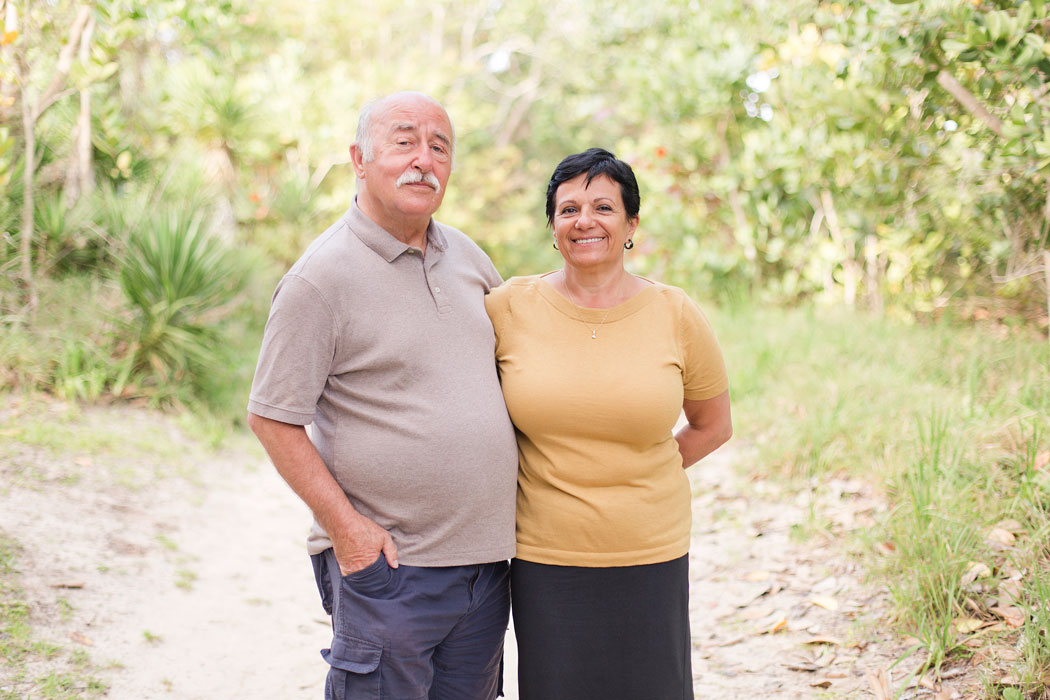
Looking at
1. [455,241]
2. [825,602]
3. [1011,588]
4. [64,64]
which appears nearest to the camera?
[455,241]

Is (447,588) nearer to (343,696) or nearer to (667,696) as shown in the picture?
(343,696)

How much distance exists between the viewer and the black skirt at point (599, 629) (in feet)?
8.77

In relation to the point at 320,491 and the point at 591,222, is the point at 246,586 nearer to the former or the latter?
the point at 320,491

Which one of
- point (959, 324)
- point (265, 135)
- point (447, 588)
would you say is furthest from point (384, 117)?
point (265, 135)

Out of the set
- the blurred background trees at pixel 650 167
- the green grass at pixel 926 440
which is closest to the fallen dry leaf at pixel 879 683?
the green grass at pixel 926 440

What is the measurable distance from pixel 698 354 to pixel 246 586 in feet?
11.5

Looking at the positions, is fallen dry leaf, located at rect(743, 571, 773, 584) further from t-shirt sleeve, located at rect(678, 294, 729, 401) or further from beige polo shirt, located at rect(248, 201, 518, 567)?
beige polo shirt, located at rect(248, 201, 518, 567)

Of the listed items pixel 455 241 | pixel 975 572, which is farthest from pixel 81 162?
pixel 975 572

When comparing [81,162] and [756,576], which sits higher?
[81,162]

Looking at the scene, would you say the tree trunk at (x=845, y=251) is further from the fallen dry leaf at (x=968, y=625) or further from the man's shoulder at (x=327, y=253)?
the man's shoulder at (x=327, y=253)

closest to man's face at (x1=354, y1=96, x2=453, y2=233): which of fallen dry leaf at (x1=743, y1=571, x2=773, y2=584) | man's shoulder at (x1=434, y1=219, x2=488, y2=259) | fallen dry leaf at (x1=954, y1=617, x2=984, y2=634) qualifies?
man's shoulder at (x1=434, y1=219, x2=488, y2=259)

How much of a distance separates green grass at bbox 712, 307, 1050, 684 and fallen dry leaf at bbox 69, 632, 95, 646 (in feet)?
12.2

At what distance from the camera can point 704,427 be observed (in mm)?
3076

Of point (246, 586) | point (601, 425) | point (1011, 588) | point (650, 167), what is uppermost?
point (650, 167)
